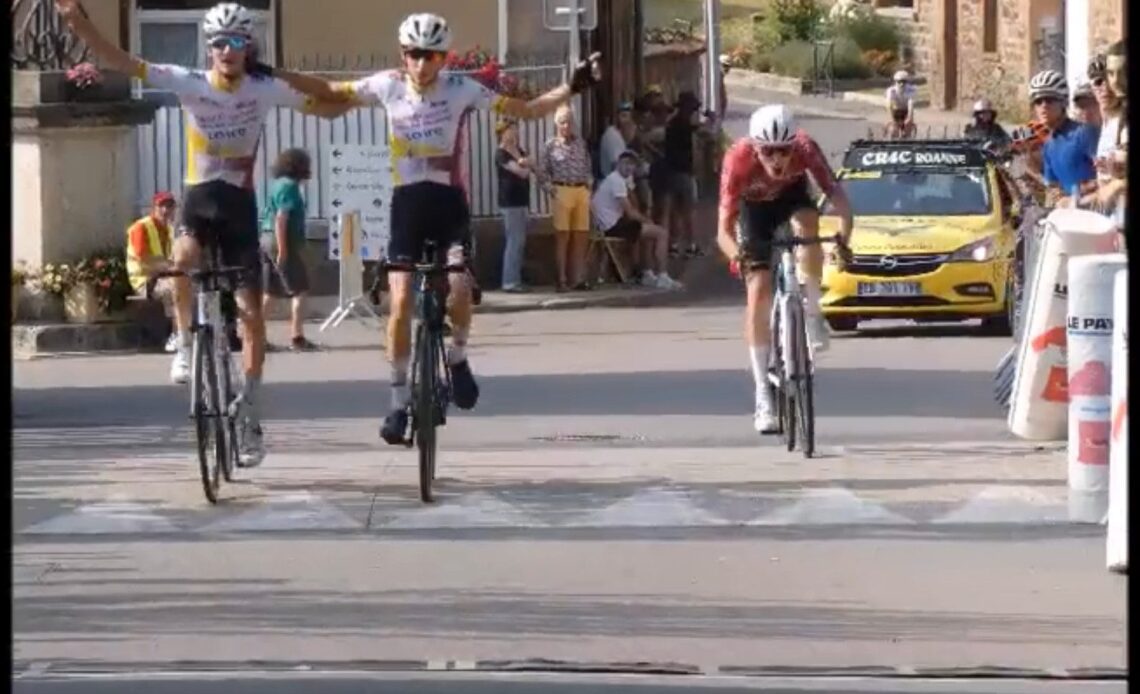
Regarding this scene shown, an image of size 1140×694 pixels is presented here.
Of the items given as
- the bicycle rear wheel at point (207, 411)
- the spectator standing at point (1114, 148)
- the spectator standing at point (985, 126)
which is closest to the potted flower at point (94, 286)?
the bicycle rear wheel at point (207, 411)

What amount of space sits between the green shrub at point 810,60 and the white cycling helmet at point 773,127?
1983 inches

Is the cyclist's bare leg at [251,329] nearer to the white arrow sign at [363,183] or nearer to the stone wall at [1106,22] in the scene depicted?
the white arrow sign at [363,183]

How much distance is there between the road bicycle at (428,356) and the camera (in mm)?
12367

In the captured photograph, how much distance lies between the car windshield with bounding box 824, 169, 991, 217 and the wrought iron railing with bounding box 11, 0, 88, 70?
20.7 ft

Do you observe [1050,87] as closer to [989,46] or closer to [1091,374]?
[1091,374]

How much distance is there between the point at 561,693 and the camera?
8.34m

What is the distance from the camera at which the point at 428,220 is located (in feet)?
41.5

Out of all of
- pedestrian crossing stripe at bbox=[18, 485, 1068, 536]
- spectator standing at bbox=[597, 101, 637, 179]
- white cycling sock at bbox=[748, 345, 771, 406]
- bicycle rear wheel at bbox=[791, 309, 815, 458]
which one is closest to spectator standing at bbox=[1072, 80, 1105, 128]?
white cycling sock at bbox=[748, 345, 771, 406]

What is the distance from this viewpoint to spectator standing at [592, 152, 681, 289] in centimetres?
Answer: 2823

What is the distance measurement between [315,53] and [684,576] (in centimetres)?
1955

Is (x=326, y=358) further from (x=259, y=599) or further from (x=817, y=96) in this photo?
(x=817, y=96)

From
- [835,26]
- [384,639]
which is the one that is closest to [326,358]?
[384,639]

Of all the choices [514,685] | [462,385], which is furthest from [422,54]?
[514,685]

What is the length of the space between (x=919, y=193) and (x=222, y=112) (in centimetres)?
1245
